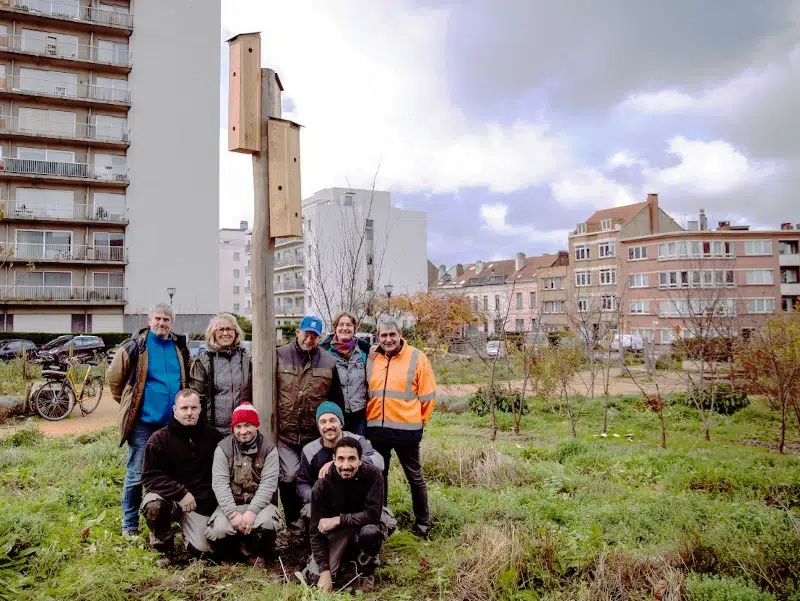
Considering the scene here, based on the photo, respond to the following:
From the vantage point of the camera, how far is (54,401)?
11562mm

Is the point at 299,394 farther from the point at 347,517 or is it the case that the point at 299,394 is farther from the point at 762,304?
the point at 762,304

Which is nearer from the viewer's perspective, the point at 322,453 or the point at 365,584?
the point at 365,584

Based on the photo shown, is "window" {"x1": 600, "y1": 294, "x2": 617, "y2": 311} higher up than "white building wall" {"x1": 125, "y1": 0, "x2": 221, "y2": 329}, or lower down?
lower down

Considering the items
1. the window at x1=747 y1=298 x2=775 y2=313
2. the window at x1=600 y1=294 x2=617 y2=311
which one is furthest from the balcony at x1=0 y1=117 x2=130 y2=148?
the window at x1=747 y1=298 x2=775 y2=313

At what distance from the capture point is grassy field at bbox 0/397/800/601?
11.2 feet

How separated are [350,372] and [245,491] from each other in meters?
1.16

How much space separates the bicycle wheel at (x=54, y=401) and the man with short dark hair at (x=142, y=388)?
8668mm

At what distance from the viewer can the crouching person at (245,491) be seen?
3.85 metres

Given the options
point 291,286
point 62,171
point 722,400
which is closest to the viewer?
point 722,400

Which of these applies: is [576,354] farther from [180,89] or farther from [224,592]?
[180,89]

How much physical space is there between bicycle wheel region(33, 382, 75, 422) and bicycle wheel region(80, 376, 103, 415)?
3.60ft

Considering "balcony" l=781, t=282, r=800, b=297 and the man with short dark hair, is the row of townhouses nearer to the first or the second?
"balcony" l=781, t=282, r=800, b=297

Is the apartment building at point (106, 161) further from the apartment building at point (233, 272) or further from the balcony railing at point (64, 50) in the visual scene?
the apartment building at point (233, 272)

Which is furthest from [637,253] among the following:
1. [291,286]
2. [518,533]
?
[518,533]
